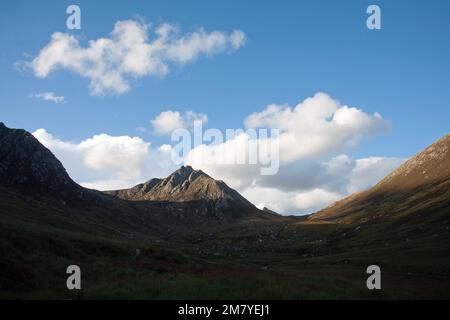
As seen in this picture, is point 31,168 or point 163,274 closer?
point 163,274

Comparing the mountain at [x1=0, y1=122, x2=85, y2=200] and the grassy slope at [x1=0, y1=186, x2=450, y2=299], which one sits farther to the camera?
the mountain at [x1=0, y1=122, x2=85, y2=200]

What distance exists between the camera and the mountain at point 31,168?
530 feet

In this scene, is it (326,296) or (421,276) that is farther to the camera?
(421,276)

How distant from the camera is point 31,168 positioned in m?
170

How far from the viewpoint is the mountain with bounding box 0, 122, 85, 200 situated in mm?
161625

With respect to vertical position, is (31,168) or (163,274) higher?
(31,168)

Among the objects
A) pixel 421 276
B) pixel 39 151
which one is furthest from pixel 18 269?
pixel 39 151

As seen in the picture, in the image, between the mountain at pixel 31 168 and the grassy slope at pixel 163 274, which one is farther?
the mountain at pixel 31 168

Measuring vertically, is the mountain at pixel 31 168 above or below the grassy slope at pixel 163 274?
above

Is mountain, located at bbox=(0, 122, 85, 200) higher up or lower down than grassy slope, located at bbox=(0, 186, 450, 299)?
higher up
